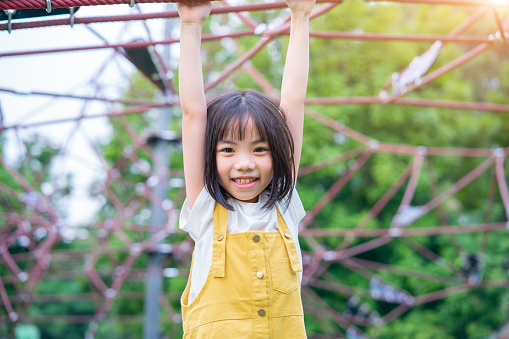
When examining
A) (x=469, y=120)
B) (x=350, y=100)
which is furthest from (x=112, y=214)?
(x=350, y=100)

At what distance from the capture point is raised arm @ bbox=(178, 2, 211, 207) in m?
1.32

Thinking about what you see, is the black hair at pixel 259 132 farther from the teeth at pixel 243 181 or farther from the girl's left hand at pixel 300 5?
the girl's left hand at pixel 300 5

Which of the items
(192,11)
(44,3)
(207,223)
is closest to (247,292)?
(207,223)

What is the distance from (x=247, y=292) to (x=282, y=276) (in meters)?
0.09

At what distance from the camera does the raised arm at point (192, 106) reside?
1.32 meters

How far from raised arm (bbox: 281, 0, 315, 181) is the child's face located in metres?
0.14

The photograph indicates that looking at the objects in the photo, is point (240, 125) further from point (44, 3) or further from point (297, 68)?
point (44, 3)

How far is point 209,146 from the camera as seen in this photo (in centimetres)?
131

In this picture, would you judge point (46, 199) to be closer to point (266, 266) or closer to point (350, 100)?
point (350, 100)

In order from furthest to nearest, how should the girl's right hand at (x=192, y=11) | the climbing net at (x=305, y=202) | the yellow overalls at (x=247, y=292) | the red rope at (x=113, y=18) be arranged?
the climbing net at (x=305, y=202), the red rope at (x=113, y=18), the girl's right hand at (x=192, y=11), the yellow overalls at (x=247, y=292)

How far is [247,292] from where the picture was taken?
1.27 m

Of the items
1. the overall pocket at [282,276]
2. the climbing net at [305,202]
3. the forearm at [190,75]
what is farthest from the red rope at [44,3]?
the overall pocket at [282,276]

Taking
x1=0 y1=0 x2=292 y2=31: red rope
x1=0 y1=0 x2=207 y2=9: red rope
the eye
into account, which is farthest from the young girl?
x1=0 y1=0 x2=292 y2=31: red rope

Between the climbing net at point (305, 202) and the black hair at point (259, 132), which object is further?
the climbing net at point (305, 202)
